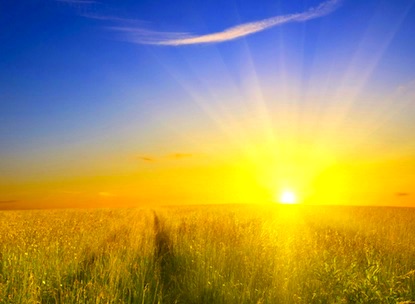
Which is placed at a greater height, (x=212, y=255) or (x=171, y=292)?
(x=212, y=255)

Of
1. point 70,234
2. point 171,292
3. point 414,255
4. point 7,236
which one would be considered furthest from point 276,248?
point 7,236

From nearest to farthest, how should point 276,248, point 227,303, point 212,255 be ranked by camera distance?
point 227,303 → point 212,255 → point 276,248

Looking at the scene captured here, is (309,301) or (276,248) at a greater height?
(276,248)

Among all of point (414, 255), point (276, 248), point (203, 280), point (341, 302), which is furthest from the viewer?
point (414, 255)

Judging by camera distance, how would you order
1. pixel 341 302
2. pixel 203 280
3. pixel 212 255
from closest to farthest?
pixel 341 302 → pixel 203 280 → pixel 212 255

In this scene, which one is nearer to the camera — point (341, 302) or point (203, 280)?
point (341, 302)

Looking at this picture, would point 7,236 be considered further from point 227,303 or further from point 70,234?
point 227,303

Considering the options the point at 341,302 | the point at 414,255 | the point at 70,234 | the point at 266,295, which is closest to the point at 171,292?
the point at 266,295

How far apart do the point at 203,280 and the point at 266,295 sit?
1.39m

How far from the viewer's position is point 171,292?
7508 millimetres

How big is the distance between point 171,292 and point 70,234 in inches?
264

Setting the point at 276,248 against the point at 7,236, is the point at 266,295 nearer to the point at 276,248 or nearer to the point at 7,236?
the point at 276,248

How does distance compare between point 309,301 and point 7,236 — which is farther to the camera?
point 7,236

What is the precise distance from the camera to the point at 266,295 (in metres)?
6.68
